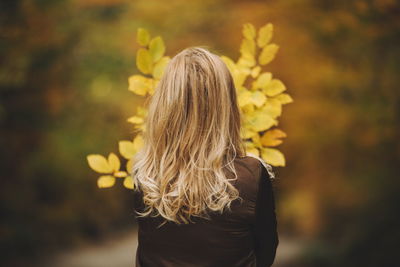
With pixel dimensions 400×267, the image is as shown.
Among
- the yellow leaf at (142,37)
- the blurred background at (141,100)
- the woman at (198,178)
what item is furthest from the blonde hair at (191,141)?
the blurred background at (141,100)

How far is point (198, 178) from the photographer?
1.26 m

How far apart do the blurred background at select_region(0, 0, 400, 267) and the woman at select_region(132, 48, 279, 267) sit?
2.81m

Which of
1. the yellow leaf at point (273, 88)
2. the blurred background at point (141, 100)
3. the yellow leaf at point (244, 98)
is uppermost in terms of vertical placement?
the yellow leaf at point (273, 88)

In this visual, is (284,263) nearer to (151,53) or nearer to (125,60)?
(125,60)

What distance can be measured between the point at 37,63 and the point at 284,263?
2.97m

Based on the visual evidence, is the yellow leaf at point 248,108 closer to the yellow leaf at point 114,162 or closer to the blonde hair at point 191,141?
the blonde hair at point 191,141

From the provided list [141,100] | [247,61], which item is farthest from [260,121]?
[141,100]

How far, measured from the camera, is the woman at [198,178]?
1265 millimetres

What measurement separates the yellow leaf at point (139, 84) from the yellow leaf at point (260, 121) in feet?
1.31

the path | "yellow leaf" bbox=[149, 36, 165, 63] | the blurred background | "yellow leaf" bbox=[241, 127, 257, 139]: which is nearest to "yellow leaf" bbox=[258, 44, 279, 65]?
"yellow leaf" bbox=[241, 127, 257, 139]

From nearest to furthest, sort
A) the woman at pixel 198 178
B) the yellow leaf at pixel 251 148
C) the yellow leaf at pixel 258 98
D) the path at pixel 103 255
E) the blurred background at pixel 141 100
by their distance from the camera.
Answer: the woman at pixel 198 178 < the yellow leaf at pixel 258 98 < the yellow leaf at pixel 251 148 < the blurred background at pixel 141 100 < the path at pixel 103 255

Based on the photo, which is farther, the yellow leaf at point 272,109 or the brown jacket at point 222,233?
the yellow leaf at point 272,109

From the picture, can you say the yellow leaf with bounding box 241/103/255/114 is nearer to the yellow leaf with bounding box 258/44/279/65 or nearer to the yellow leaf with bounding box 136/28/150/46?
the yellow leaf with bounding box 258/44/279/65

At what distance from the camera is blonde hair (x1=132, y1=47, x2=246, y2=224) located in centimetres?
126
